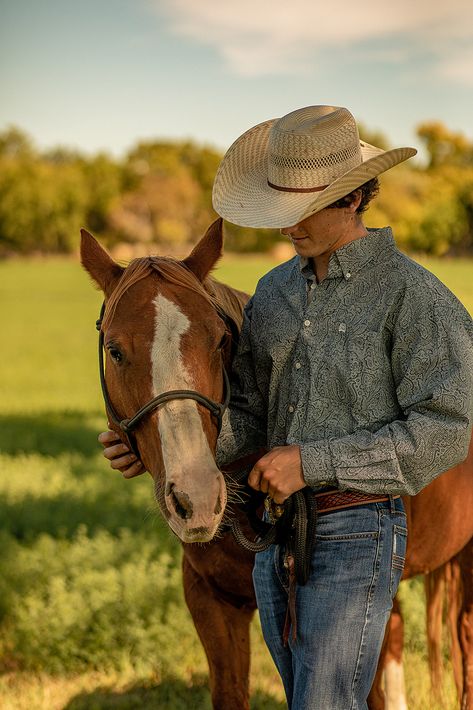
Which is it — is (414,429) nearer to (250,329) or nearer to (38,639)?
(250,329)

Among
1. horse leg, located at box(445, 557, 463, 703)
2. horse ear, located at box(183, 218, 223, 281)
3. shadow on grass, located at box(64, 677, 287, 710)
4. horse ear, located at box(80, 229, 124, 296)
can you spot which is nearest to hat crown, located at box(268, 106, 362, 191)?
horse ear, located at box(183, 218, 223, 281)

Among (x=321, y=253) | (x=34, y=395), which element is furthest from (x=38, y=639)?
(x=34, y=395)

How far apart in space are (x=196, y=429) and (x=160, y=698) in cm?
303

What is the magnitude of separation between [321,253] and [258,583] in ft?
3.40

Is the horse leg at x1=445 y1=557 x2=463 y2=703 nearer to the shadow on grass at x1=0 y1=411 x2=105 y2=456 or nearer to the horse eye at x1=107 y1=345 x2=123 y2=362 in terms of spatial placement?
the horse eye at x1=107 y1=345 x2=123 y2=362

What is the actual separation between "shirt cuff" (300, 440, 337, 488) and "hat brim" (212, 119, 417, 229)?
632 millimetres

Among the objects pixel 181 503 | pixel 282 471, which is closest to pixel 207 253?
pixel 282 471

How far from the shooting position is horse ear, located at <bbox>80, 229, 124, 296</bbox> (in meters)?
2.80

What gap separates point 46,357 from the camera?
91.3 feet

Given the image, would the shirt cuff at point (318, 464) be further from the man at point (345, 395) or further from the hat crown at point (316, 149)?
the hat crown at point (316, 149)

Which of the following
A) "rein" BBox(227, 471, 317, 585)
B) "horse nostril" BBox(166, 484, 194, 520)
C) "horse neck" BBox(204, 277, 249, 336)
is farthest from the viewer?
"horse neck" BBox(204, 277, 249, 336)

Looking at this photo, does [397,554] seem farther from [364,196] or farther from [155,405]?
[364,196]

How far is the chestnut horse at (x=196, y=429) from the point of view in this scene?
2240mm

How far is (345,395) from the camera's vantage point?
241 cm
